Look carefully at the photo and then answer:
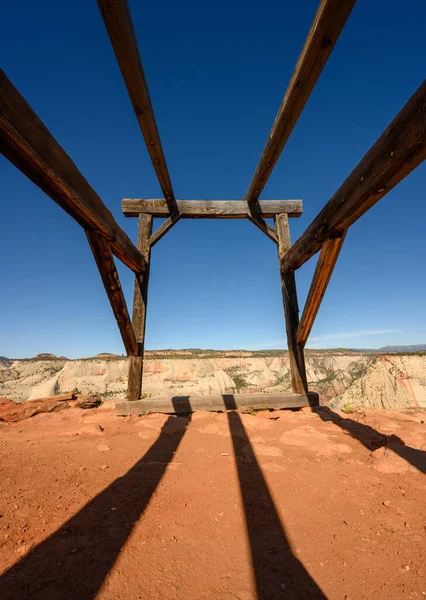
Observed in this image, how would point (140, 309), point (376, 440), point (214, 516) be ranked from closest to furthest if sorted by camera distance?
point (214, 516) → point (376, 440) → point (140, 309)

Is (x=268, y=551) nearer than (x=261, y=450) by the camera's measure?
Yes

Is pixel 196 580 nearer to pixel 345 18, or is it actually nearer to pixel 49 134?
pixel 49 134

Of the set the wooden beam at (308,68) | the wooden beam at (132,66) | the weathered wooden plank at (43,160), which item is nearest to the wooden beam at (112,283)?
the weathered wooden plank at (43,160)

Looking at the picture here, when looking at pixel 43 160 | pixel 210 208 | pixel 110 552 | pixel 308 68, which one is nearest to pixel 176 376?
pixel 210 208

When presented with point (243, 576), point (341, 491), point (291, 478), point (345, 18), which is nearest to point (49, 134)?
point (345, 18)

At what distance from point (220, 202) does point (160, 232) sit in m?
1.27

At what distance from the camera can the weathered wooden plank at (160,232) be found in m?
4.80

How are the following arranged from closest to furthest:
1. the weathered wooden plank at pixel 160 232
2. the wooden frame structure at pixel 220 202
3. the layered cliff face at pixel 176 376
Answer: the wooden frame structure at pixel 220 202 → the weathered wooden plank at pixel 160 232 → the layered cliff face at pixel 176 376

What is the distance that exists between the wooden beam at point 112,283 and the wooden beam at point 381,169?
2335 mm

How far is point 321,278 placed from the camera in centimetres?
302

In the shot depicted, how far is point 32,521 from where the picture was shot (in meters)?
1.52

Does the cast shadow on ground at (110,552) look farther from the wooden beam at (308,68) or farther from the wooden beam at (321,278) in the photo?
the wooden beam at (308,68)

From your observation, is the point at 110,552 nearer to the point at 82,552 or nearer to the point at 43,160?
the point at 82,552

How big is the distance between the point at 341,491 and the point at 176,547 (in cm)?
128
